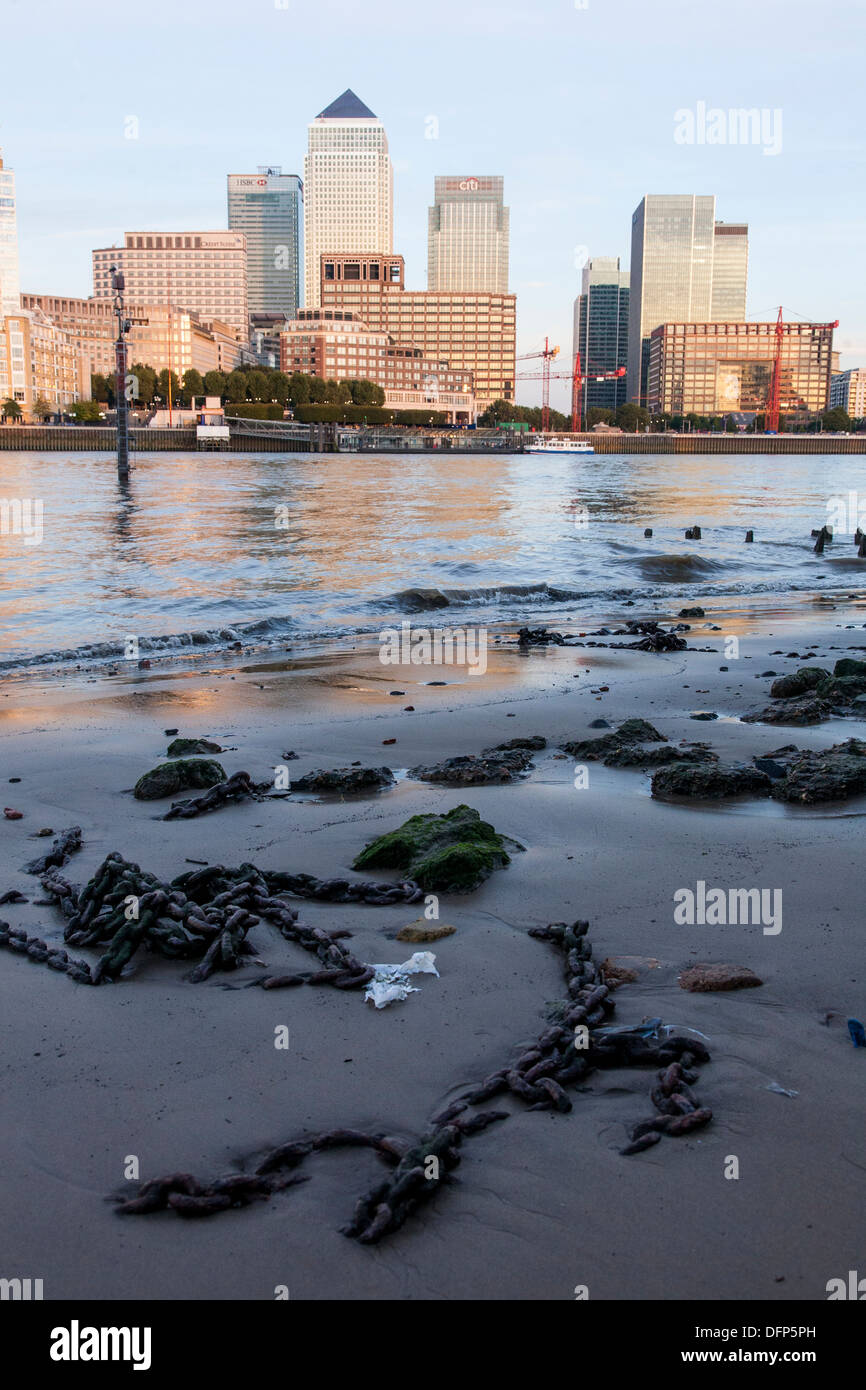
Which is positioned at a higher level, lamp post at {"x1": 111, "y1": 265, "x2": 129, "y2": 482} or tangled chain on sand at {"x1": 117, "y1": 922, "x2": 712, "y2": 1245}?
lamp post at {"x1": 111, "y1": 265, "x2": 129, "y2": 482}

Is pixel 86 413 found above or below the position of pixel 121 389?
above

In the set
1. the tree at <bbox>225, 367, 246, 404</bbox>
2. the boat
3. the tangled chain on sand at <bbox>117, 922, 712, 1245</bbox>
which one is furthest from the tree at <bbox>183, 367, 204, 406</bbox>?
the tangled chain on sand at <bbox>117, 922, 712, 1245</bbox>

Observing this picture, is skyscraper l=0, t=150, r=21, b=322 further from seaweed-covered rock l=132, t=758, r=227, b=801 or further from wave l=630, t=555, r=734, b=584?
seaweed-covered rock l=132, t=758, r=227, b=801

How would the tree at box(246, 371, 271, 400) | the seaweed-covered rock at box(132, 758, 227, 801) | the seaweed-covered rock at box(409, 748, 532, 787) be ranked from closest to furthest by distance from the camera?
the seaweed-covered rock at box(132, 758, 227, 801) < the seaweed-covered rock at box(409, 748, 532, 787) < the tree at box(246, 371, 271, 400)

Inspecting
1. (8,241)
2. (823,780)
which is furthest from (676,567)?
(8,241)

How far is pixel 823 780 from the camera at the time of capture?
21.0 feet

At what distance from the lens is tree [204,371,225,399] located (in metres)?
174

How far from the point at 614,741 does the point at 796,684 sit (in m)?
2.89

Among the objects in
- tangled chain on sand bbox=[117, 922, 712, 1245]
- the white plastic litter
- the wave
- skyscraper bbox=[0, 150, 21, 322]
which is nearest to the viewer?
tangled chain on sand bbox=[117, 922, 712, 1245]

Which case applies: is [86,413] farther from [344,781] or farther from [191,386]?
[344,781]

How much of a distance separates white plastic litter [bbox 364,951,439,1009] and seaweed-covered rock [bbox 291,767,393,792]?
2427mm
